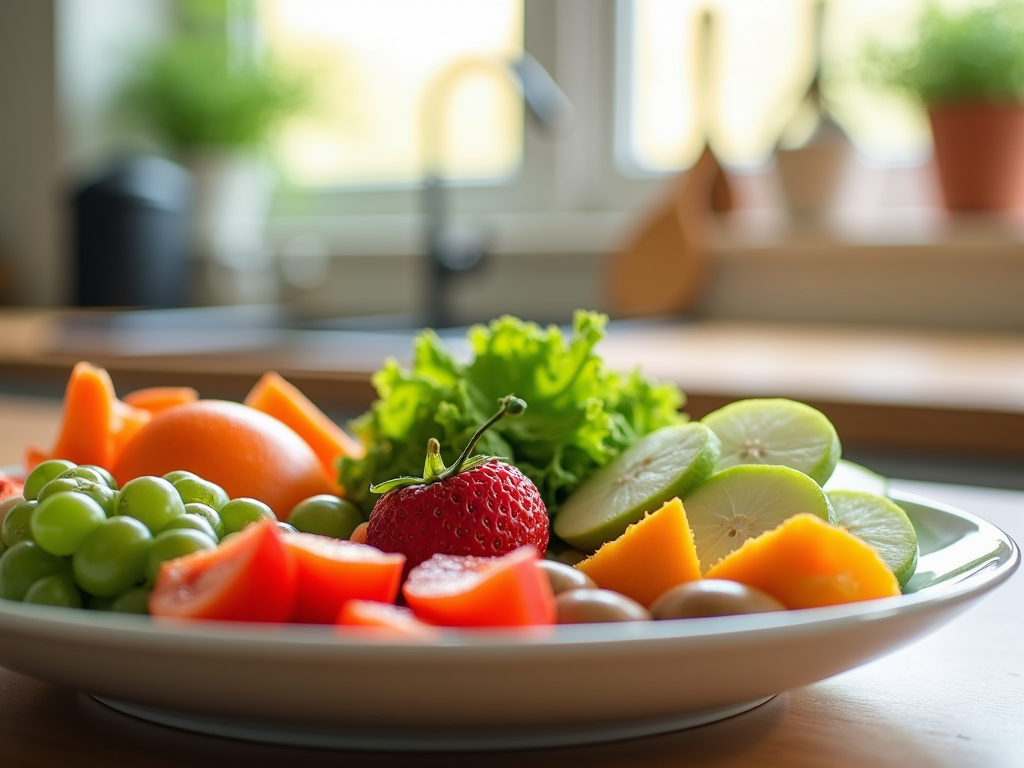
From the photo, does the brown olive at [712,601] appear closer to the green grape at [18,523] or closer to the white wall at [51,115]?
the green grape at [18,523]

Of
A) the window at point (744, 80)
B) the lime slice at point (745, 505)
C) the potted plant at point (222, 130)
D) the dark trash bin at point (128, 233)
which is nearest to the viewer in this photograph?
the lime slice at point (745, 505)

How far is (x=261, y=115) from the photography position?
3.37m

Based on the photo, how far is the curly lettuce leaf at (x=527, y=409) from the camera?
0.75m

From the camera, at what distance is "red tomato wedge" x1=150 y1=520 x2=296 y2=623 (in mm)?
392

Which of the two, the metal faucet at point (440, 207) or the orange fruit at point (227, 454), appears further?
the metal faucet at point (440, 207)

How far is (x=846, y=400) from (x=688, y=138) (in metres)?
1.55

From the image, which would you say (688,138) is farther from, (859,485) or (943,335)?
(859,485)

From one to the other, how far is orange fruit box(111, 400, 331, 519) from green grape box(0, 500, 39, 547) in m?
0.14

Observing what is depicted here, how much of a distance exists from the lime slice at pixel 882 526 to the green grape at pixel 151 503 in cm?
31

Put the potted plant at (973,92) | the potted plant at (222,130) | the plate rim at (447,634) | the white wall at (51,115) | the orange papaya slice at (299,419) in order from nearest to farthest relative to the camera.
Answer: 1. the plate rim at (447,634)
2. the orange papaya slice at (299,419)
3. the potted plant at (973,92)
4. the potted plant at (222,130)
5. the white wall at (51,115)

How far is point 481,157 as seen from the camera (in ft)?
10.2

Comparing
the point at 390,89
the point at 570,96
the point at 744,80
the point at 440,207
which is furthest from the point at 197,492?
the point at 390,89

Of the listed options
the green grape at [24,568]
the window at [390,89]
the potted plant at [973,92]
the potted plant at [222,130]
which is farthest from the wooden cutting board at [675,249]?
the green grape at [24,568]

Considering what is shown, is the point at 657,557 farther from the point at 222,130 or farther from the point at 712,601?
the point at 222,130
